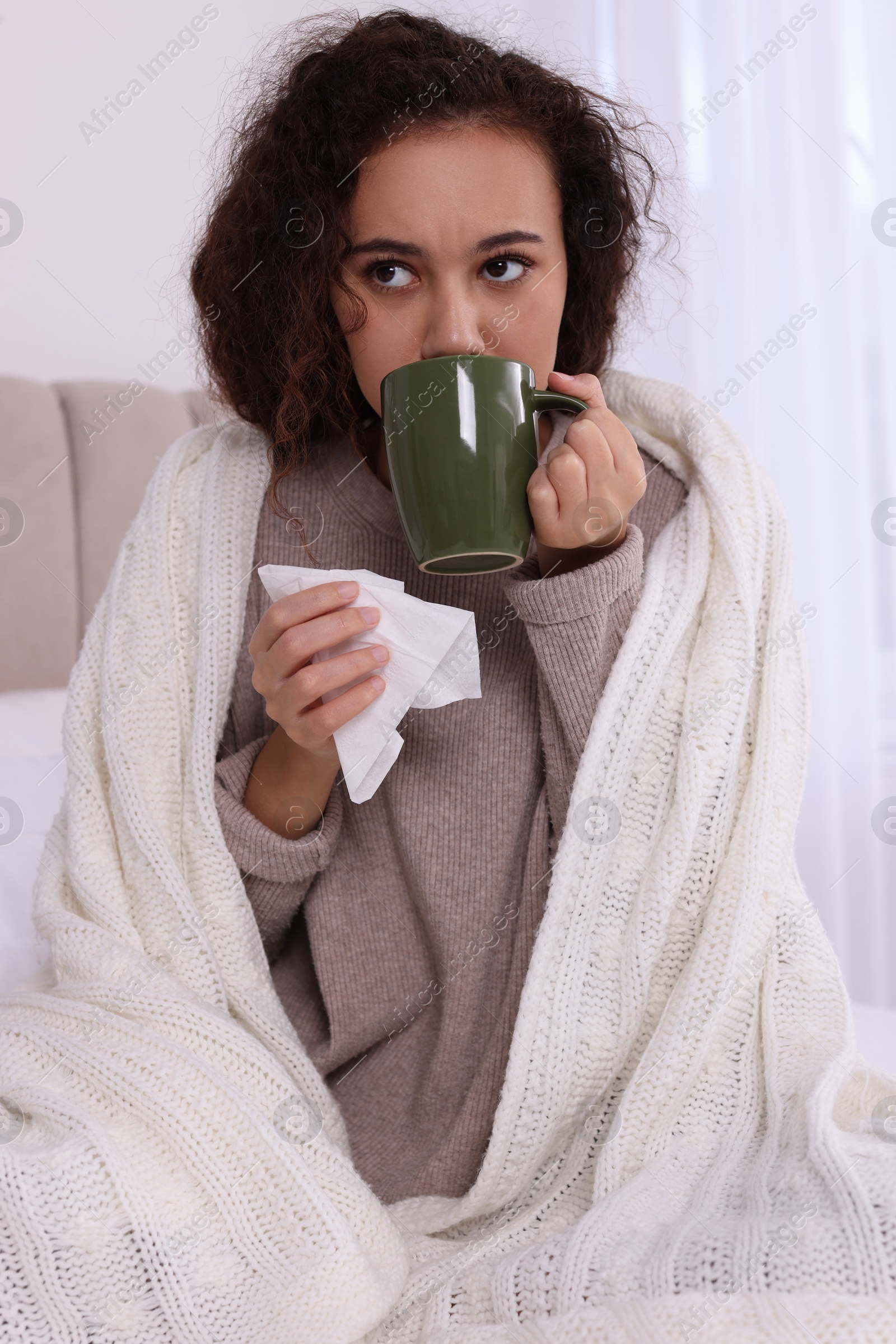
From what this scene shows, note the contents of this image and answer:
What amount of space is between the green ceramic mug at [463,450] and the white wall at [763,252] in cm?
96

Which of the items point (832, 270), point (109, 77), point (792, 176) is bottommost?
point (832, 270)

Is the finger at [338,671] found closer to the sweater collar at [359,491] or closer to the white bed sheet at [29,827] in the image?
the sweater collar at [359,491]

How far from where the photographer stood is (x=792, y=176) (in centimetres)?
171

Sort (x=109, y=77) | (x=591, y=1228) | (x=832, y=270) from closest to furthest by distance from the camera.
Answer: (x=591, y=1228), (x=109, y=77), (x=832, y=270)

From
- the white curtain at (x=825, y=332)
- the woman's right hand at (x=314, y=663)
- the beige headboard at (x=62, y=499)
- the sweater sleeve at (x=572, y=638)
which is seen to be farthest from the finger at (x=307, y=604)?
the white curtain at (x=825, y=332)

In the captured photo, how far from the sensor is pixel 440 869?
81cm

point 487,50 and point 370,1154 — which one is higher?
point 487,50

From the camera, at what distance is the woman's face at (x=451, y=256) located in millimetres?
762

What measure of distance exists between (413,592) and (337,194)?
332 mm

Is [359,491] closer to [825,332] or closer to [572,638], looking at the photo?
[572,638]

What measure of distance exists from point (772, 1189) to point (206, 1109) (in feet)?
1.13

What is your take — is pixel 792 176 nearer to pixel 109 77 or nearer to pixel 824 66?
pixel 824 66

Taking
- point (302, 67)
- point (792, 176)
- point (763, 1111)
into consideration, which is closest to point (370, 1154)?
point (763, 1111)

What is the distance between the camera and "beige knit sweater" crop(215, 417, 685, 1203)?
758 mm
